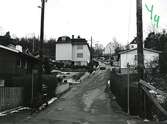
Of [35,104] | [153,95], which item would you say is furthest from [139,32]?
[35,104]

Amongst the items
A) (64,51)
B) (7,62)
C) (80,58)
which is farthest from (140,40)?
(80,58)

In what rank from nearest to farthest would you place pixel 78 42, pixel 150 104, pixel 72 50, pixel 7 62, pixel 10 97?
pixel 150 104 < pixel 10 97 < pixel 7 62 < pixel 72 50 < pixel 78 42

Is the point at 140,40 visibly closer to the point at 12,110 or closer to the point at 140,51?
the point at 140,51

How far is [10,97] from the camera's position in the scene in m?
19.0

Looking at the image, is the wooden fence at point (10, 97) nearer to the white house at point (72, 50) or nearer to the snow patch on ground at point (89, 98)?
the snow patch on ground at point (89, 98)

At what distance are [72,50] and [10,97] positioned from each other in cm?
7629

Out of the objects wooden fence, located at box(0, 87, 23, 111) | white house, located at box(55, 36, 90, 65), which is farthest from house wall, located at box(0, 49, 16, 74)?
white house, located at box(55, 36, 90, 65)

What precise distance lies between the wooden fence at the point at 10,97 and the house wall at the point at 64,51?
71753 millimetres

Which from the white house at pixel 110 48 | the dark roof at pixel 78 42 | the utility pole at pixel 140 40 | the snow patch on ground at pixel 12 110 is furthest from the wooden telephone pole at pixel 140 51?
the white house at pixel 110 48

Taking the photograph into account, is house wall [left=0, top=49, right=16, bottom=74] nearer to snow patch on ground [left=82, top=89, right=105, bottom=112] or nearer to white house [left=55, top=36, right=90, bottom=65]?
snow patch on ground [left=82, top=89, right=105, bottom=112]

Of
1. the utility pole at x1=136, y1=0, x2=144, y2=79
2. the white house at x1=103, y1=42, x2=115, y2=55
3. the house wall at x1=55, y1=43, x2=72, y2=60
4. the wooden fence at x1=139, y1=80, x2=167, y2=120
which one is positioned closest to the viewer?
the wooden fence at x1=139, y1=80, x2=167, y2=120

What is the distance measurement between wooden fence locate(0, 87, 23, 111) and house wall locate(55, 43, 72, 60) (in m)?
71.8

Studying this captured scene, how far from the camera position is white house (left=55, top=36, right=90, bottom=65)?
9300 cm

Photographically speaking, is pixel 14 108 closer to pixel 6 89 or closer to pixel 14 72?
pixel 6 89
